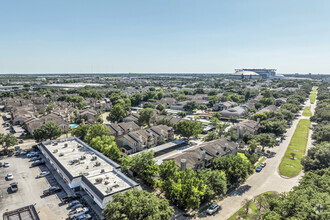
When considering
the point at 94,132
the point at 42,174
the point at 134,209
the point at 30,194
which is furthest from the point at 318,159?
the point at 42,174

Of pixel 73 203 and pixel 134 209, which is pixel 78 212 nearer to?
pixel 73 203

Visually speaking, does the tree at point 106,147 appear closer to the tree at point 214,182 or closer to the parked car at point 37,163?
the parked car at point 37,163

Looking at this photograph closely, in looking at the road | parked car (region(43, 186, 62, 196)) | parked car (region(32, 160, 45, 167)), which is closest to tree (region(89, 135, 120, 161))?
parked car (region(32, 160, 45, 167))

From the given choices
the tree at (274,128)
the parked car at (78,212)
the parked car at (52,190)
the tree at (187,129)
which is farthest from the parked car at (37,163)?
the tree at (274,128)

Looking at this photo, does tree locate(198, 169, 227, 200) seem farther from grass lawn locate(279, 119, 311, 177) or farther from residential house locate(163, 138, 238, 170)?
grass lawn locate(279, 119, 311, 177)

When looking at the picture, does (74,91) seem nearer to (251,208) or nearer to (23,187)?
(23,187)

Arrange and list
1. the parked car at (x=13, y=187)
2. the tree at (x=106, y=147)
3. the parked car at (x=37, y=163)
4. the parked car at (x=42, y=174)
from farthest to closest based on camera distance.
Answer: the parked car at (x=37, y=163), the tree at (x=106, y=147), the parked car at (x=42, y=174), the parked car at (x=13, y=187)

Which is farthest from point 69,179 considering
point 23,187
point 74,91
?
point 74,91
